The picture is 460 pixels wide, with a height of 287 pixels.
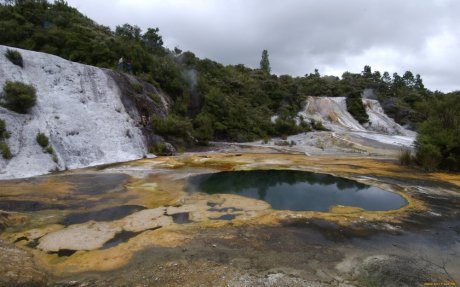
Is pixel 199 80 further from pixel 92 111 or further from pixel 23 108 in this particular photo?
pixel 23 108

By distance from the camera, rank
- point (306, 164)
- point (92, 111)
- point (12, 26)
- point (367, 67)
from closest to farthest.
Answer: point (306, 164) < point (92, 111) < point (12, 26) < point (367, 67)

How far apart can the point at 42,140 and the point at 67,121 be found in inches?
122

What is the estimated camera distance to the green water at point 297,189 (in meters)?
12.4

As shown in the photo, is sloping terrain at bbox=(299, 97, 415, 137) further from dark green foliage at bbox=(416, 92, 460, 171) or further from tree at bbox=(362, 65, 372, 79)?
tree at bbox=(362, 65, 372, 79)

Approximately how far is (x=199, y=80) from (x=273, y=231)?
30.1 meters

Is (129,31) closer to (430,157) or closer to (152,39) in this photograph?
(152,39)

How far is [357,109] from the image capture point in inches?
1925

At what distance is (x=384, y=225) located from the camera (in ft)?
31.5

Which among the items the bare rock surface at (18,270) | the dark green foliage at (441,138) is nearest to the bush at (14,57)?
the bare rock surface at (18,270)

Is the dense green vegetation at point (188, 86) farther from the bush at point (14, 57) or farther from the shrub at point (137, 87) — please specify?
the bush at point (14, 57)

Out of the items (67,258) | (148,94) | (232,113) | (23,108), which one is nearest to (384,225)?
(67,258)

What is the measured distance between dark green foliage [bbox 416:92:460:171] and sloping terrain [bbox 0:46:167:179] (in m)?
17.6

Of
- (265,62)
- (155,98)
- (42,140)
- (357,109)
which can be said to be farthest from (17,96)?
(265,62)

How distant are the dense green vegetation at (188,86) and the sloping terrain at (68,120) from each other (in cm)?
358
